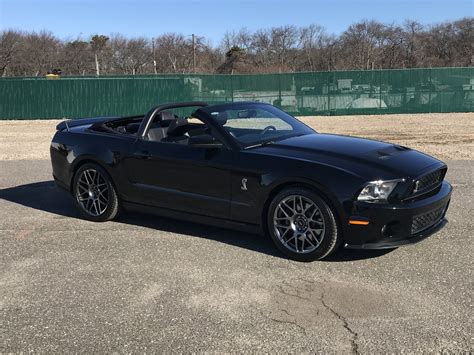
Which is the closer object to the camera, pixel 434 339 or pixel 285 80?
pixel 434 339

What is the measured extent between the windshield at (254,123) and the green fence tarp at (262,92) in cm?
1926

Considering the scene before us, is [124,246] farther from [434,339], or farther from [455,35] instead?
[455,35]

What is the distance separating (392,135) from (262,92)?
1155 cm

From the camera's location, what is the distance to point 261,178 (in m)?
4.80

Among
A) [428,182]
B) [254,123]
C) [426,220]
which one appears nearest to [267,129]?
[254,123]

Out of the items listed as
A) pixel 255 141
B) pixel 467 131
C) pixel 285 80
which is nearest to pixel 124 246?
pixel 255 141

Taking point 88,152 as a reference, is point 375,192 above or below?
below

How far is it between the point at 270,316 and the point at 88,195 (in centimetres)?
337

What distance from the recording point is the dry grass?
12391mm

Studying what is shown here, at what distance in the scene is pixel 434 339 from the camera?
3.26m

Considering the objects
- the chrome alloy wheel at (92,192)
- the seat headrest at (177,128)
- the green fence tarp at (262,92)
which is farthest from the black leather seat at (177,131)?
the green fence tarp at (262,92)

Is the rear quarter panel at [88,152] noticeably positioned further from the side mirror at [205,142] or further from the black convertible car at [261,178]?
the side mirror at [205,142]

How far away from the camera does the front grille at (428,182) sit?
4.50m

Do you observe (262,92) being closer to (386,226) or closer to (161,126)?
(161,126)
